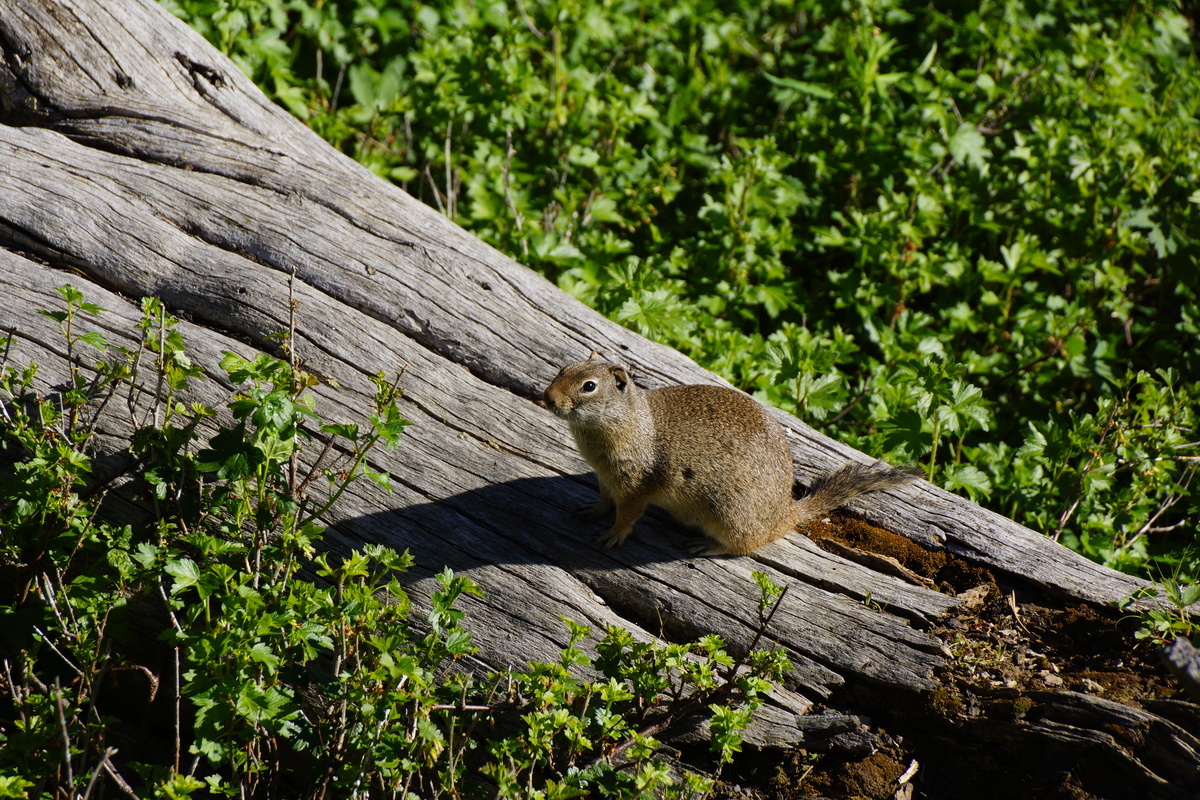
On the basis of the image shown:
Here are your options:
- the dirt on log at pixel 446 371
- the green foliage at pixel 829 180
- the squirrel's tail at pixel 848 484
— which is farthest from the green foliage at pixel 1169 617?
the green foliage at pixel 829 180

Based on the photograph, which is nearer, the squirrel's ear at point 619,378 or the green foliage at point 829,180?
the squirrel's ear at point 619,378

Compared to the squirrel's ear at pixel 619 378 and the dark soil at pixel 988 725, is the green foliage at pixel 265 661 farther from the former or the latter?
the squirrel's ear at pixel 619 378

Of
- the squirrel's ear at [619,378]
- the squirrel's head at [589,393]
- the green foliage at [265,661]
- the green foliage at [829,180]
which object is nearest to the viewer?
the green foliage at [265,661]

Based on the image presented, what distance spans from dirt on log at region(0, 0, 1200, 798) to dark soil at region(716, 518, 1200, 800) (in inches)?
0.6

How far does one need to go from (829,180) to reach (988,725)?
4.38m

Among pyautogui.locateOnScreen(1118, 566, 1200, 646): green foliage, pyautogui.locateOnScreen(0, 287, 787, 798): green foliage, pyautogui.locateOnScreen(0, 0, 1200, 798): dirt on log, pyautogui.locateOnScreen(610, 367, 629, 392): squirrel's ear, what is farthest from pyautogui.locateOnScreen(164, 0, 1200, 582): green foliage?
pyautogui.locateOnScreen(0, 287, 787, 798): green foliage

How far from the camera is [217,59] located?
5188 mm

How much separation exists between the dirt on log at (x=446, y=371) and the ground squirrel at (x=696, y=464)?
13 cm

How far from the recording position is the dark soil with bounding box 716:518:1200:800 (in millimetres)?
2941

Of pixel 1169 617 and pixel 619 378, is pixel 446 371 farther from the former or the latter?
pixel 1169 617

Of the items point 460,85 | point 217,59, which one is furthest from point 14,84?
point 460,85

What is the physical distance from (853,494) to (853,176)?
10.8 ft

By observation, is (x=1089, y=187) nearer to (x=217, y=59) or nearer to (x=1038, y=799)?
(x=1038, y=799)

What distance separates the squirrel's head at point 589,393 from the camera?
3.61 m
